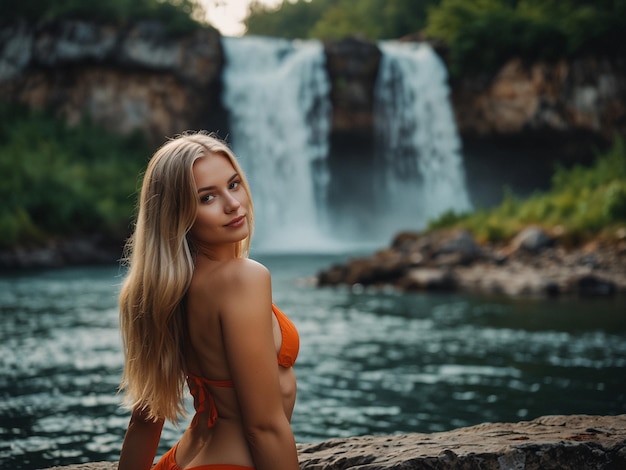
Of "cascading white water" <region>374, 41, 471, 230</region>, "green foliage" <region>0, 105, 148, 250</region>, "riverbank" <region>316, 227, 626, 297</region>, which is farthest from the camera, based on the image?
"cascading white water" <region>374, 41, 471, 230</region>

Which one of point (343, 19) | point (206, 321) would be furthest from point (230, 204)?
point (343, 19)

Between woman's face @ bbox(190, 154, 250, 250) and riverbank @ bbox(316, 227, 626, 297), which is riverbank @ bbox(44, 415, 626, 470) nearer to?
woman's face @ bbox(190, 154, 250, 250)

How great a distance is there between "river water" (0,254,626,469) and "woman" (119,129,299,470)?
9.06 feet

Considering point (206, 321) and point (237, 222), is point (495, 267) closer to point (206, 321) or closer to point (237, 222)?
point (237, 222)

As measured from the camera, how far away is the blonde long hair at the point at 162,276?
7.36 feet

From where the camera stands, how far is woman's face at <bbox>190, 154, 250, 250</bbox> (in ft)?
7.48

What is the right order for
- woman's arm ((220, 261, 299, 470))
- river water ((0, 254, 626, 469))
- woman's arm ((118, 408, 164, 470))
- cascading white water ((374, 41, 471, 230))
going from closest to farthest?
woman's arm ((220, 261, 299, 470)), woman's arm ((118, 408, 164, 470)), river water ((0, 254, 626, 469)), cascading white water ((374, 41, 471, 230))

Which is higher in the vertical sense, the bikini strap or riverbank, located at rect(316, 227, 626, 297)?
the bikini strap

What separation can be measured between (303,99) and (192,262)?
31.9 meters

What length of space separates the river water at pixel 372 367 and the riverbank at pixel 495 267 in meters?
1.47

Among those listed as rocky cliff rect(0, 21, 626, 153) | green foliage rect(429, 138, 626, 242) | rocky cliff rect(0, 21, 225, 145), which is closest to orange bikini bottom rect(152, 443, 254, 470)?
green foliage rect(429, 138, 626, 242)

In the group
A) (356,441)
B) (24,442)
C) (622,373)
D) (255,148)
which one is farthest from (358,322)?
(255,148)

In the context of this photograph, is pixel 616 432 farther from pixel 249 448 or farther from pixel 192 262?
pixel 192 262

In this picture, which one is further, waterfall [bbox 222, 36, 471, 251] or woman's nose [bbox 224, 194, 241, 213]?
waterfall [bbox 222, 36, 471, 251]
